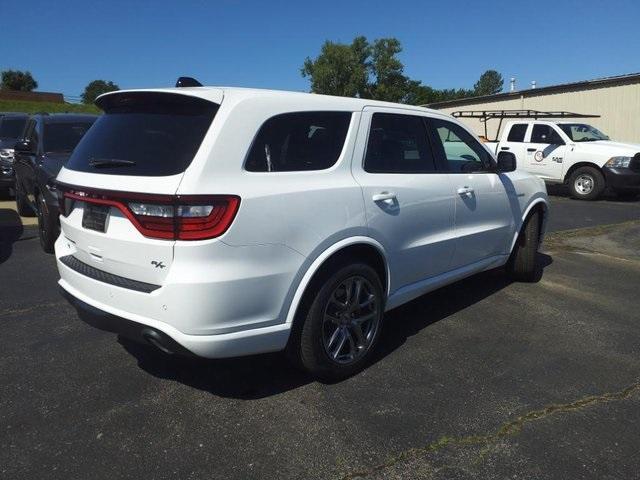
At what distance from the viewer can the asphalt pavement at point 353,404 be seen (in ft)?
8.45

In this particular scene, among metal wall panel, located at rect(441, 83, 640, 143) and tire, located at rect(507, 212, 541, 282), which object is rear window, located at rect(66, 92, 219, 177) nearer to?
tire, located at rect(507, 212, 541, 282)

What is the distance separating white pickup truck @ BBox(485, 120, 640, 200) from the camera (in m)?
12.5

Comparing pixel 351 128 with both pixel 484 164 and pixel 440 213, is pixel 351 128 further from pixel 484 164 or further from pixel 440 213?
pixel 484 164

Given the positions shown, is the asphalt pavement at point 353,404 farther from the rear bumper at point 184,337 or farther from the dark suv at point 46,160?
the dark suv at point 46,160

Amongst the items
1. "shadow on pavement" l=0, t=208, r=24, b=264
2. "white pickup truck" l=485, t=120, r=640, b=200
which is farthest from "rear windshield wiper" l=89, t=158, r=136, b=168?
"white pickup truck" l=485, t=120, r=640, b=200

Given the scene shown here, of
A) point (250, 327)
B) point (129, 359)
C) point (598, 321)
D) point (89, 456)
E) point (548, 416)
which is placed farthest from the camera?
point (598, 321)

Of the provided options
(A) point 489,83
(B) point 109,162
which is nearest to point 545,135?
(B) point 109,162

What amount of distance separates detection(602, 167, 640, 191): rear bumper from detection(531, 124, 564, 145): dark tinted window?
4.60 feet

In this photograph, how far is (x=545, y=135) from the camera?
13547 mm

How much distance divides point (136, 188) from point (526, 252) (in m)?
4.03

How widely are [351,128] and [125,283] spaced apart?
1.65 meters

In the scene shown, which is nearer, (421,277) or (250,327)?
(250,327)

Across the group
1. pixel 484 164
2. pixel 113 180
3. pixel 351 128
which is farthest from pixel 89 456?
pixel 484 164

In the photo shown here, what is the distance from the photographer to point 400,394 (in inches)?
127
